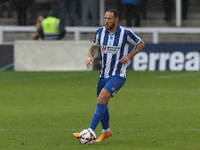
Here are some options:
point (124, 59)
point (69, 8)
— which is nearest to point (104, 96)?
point (124, 59)

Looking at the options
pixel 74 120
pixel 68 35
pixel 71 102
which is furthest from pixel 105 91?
pixel 68 35

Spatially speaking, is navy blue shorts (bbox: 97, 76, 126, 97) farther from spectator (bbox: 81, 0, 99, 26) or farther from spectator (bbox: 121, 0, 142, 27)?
spectator (bbox: 121, 0, 142, 27)

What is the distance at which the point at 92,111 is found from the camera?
1201 cm

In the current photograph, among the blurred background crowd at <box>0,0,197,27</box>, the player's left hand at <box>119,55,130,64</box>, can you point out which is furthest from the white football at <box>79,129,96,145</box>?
the blurred background crowd at <box>0,0,197,27</box>

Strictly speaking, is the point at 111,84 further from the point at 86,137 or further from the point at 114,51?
the point at 86,137

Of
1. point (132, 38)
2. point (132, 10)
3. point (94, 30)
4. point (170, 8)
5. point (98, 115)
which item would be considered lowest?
point (94, 30)

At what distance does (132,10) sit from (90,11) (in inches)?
65.0

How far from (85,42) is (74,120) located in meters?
9.98

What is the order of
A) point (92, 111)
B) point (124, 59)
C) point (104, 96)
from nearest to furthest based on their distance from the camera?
point (104, 96) < point (124, 59) < point (92, 111)

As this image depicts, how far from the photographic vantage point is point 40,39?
21906 millimetres

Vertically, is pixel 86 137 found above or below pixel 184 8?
below

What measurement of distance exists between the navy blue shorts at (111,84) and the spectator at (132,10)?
15752mm

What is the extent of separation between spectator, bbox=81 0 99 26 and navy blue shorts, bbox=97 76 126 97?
15608 millimetres

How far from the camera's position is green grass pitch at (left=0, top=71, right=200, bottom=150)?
8.48 m
